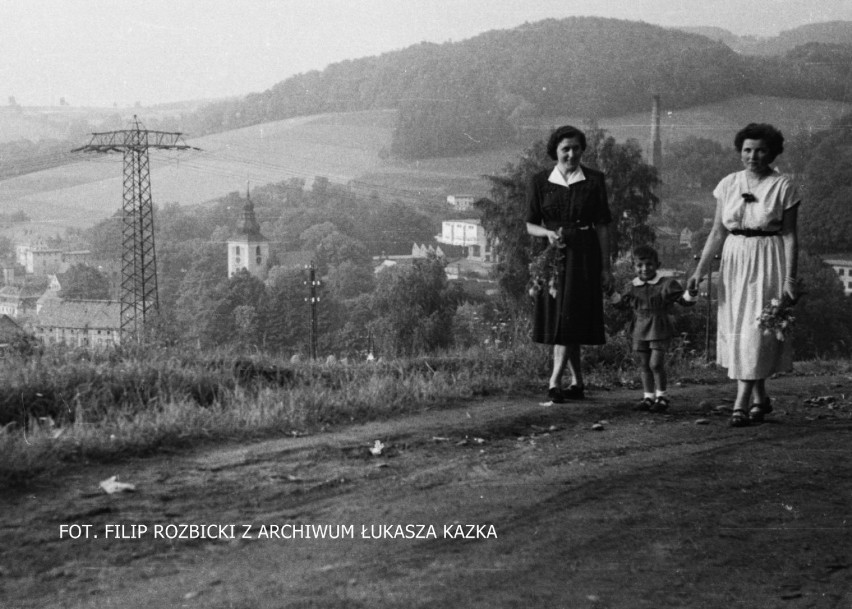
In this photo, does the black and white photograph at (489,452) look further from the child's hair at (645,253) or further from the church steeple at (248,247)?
the church steeple at (248,247)

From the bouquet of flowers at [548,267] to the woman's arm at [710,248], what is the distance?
0.90m

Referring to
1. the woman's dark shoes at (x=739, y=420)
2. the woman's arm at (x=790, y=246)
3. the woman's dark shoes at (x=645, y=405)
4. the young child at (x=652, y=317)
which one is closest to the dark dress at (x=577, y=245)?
the young child at (x=652, y=317)

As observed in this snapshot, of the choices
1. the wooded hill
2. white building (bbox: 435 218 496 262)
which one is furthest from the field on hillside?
white building (bbox: 435 218 496 262)

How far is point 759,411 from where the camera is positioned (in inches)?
264

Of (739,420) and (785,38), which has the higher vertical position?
(785,38)

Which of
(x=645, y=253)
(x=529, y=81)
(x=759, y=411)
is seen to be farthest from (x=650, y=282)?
(x=529, y=81)

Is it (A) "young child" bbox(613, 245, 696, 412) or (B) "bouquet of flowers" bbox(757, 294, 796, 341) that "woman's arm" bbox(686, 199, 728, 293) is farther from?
(B) "bouquet of flowers" bbox(757, 294, 796, 341)

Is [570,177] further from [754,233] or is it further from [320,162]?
[320,162]

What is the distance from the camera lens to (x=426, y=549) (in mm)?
3691

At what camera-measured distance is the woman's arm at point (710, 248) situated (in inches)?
270

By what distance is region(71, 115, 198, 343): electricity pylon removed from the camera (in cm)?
1947

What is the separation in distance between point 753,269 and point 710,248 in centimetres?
34

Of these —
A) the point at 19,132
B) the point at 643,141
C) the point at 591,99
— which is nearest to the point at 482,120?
the point at 591,99

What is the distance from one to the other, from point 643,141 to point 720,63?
6.34 m
